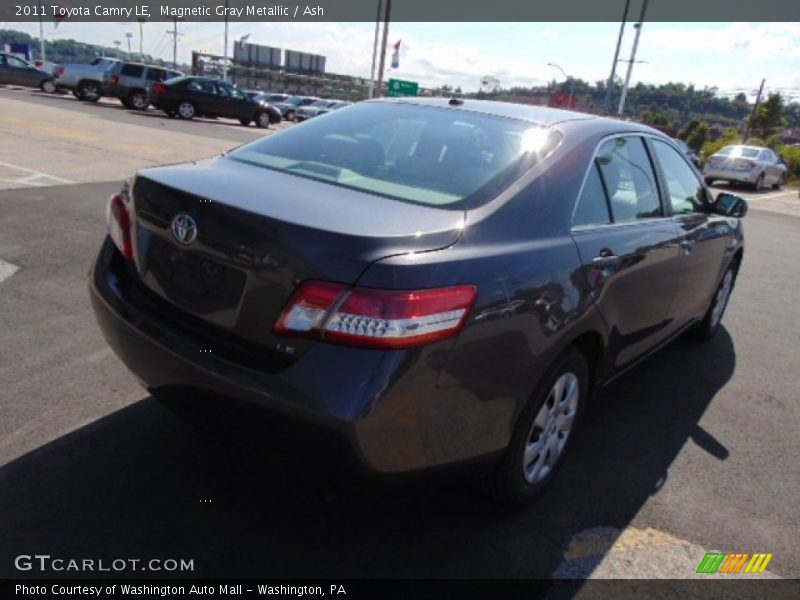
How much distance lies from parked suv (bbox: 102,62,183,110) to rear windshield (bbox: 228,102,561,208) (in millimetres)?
24905

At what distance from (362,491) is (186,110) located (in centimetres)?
2509

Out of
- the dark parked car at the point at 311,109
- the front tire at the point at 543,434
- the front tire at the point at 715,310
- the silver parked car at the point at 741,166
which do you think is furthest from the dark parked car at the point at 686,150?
the dark parked car at the point at 311,109

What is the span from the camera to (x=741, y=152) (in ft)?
71.6

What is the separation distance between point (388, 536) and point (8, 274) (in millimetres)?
3930

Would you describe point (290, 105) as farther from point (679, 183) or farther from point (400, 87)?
point (679, 183)

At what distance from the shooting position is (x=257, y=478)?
9.27ft

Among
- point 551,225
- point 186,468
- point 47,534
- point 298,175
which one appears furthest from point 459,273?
point 47,534

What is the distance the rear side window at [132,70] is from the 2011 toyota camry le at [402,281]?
82.8ft

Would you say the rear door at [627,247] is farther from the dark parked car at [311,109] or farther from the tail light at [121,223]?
the dark parked car at [311,109]

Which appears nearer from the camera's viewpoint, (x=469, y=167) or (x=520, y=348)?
(x=520, y=348)

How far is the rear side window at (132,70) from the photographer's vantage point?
25.4 metres

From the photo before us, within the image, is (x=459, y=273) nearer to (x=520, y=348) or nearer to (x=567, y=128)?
(x=520, y=348)

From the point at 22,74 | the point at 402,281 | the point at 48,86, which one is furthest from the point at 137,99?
the point at 402,281

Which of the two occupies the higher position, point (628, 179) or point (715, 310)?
point (628, 179)
